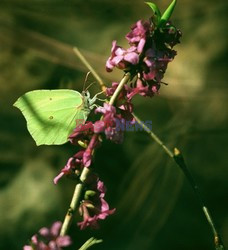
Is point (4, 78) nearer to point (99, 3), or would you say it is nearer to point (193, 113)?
point (99, 3)

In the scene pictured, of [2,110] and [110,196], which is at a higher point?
[2,110]

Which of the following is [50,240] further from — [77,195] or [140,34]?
[140,34]

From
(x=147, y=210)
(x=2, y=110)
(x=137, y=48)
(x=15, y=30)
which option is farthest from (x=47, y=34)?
(x=137, y=48)

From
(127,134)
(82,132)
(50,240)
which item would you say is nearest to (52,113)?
(82,132)

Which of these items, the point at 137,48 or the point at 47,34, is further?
the point at 47,34

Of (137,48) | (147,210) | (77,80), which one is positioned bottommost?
(147,210)

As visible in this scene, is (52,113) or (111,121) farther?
(52,113)
